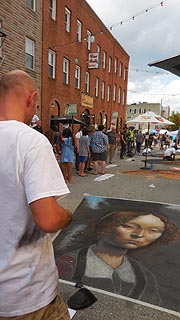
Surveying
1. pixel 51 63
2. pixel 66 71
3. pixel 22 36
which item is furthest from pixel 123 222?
pixel 66 71

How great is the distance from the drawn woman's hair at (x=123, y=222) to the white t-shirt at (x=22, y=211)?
117 inches

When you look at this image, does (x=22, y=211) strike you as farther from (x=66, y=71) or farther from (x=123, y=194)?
(x=66, y=71)

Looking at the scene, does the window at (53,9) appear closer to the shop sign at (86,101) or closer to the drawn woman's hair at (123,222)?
the shop sign at (86,101)

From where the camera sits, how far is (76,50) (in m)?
19.3

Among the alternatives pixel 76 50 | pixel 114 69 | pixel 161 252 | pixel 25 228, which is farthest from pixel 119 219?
pixel 114 69

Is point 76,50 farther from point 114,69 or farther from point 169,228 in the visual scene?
point 169,228

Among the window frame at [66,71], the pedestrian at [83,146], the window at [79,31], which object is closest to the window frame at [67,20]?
the window at [79,31]

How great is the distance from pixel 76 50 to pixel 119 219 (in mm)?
16861

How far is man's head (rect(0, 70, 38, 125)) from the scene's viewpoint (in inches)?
52.9

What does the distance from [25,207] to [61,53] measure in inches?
678

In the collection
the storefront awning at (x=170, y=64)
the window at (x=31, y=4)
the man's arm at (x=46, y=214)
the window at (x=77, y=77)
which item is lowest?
the man's arm at (x=46, y=214)

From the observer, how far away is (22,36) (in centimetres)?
1293

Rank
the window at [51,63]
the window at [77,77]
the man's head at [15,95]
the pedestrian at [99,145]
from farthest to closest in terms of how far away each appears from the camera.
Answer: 1. the window at [77,77]
2. the window at [51,63]
3. the pedestrian at [99,145]
4. the man's head at [15,95]

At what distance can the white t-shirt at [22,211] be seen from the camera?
48.3 inches
